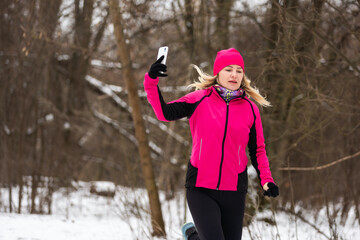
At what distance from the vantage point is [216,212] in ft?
8.70

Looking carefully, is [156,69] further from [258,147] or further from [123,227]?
[123,227]

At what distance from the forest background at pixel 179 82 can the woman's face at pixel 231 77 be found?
3.77 ft

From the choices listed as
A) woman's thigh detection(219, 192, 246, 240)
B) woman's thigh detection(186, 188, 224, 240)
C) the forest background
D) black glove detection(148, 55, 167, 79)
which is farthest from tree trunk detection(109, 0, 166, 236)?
black glove detection(148, 55, 167, 79)

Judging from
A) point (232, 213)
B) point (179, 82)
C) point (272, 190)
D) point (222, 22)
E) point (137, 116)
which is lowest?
point (232, 213)

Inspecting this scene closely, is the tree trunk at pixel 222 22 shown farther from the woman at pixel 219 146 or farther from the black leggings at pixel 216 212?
the black leggings at pixel 216 212

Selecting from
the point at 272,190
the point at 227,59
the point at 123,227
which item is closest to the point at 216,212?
the point at 272,190

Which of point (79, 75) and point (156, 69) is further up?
point (79, 75)

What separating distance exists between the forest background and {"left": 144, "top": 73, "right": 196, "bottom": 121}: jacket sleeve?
4.43 feet

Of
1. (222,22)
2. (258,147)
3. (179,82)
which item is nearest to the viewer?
(258,147)

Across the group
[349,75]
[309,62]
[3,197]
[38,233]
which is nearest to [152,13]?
[309,62]

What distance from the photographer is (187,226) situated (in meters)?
3.19

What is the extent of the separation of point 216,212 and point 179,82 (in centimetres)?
542

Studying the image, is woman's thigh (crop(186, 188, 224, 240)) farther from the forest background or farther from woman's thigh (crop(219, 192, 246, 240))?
the forest background

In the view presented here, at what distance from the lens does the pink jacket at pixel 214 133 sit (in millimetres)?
2637
